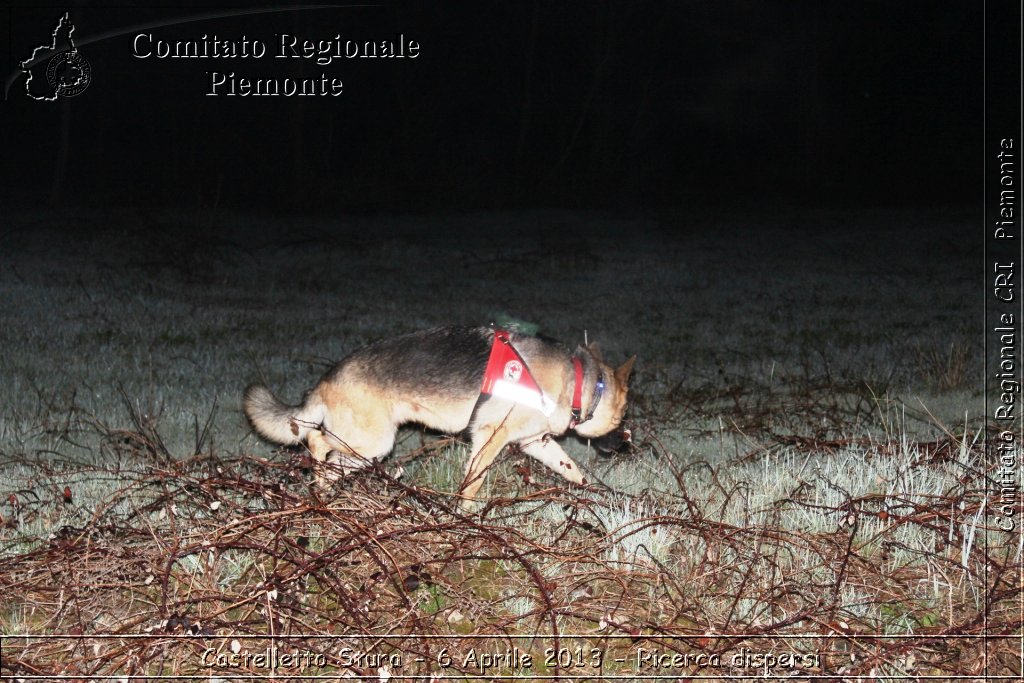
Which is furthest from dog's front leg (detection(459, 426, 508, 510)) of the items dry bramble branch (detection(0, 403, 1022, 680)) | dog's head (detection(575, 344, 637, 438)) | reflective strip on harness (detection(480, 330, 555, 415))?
dry bramble branch (detection(0, 403, 1022, 680))

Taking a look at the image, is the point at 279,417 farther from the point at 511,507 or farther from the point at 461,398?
the point at 511,507

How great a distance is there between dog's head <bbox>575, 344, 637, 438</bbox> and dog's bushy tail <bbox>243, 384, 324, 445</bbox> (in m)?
1.49

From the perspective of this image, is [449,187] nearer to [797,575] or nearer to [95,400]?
[95,400]

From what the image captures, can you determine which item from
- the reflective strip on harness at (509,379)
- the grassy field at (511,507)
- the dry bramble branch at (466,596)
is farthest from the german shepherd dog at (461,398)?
the dry bramble branch at (466,596)

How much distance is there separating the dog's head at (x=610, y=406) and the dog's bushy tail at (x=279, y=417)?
1.49 meters

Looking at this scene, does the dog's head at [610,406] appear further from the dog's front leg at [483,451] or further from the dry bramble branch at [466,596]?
the dry bramble branch at [466,596]

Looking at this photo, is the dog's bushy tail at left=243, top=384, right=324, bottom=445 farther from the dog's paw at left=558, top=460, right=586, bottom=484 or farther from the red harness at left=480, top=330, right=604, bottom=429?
the dog's paw at left=558, top=460, right=586, bottom=484

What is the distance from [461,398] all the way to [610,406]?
0.87 m

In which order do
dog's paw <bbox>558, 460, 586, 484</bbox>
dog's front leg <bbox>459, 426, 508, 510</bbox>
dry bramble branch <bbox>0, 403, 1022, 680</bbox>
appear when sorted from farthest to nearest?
dog's paw <bbox>558, 460, 586, 484</bbox>
dog's front leg <bbox>459, 426, 508, 510</bbox>
dry bramble branch <bbox>0, 403, 1022, 680</bbox>

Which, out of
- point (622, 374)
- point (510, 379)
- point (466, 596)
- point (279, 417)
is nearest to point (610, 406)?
point (622, 374)

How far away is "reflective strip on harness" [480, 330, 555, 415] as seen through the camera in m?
4.97

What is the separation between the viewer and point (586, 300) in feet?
43.2

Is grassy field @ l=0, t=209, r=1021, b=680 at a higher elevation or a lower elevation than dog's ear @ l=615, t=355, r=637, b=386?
lower

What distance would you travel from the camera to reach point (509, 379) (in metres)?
4.98
